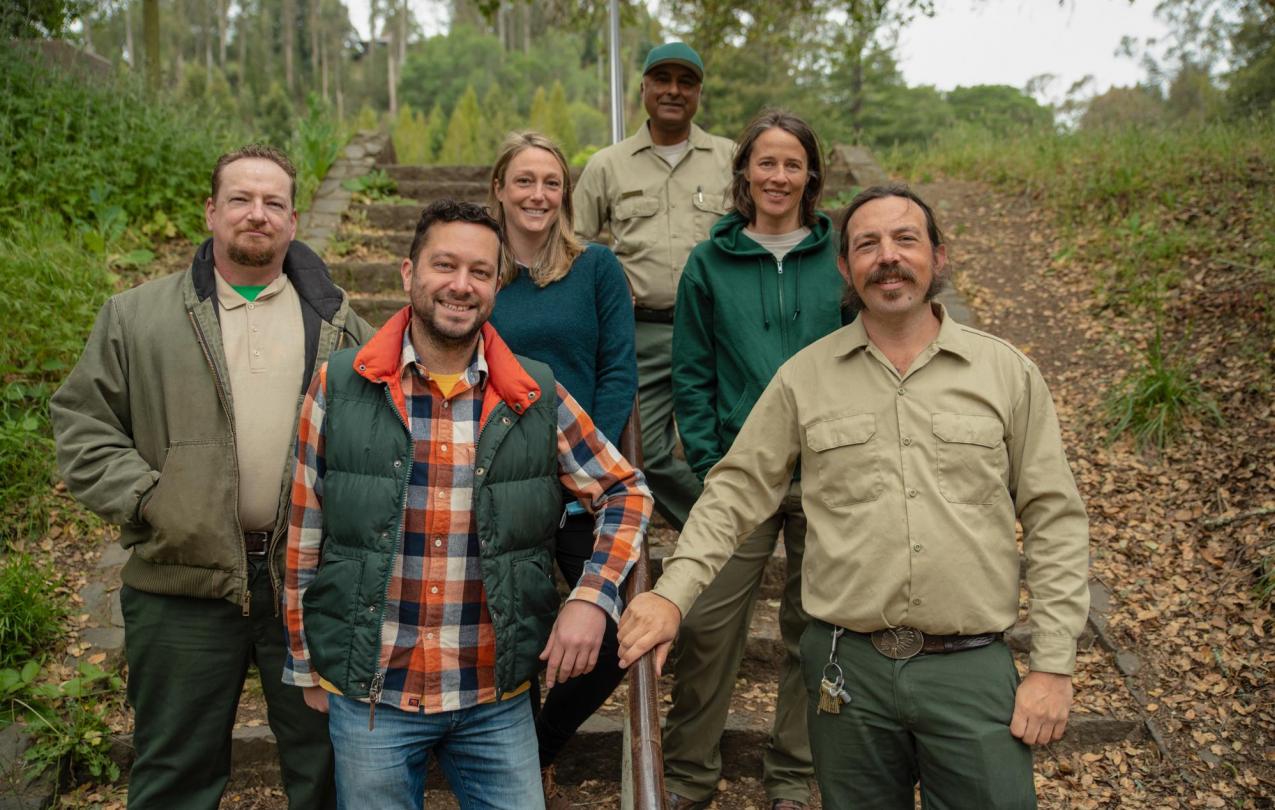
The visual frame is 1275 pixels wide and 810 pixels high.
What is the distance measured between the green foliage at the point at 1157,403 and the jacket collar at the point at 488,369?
380 cm

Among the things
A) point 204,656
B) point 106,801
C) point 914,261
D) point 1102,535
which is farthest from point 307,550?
point 1102,535

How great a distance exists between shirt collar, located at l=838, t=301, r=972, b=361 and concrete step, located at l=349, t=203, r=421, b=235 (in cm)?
505

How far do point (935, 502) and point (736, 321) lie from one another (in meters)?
1.01

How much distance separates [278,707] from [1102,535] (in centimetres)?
362

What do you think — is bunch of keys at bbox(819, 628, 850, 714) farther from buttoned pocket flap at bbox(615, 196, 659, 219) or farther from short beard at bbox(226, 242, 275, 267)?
buttoned pocket flap at bbox(615, 196, 659, 219)

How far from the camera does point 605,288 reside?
2.92m

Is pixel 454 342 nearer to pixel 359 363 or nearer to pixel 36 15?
A: pixel 359 363

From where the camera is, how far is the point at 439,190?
7.28 m

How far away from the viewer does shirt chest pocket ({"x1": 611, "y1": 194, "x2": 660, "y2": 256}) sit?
12.3 ft

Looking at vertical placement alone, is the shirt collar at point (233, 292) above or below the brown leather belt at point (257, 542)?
above

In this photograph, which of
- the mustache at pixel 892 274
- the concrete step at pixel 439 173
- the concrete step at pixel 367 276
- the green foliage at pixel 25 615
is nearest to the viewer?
the mustache at pixel 892 274

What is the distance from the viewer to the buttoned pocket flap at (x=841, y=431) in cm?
211

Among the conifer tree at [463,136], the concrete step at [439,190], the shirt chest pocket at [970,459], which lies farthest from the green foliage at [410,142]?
the shirt chest pocket at [970,459]

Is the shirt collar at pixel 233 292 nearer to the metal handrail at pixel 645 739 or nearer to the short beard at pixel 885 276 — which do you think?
the metal handrail at pixel 645 739
